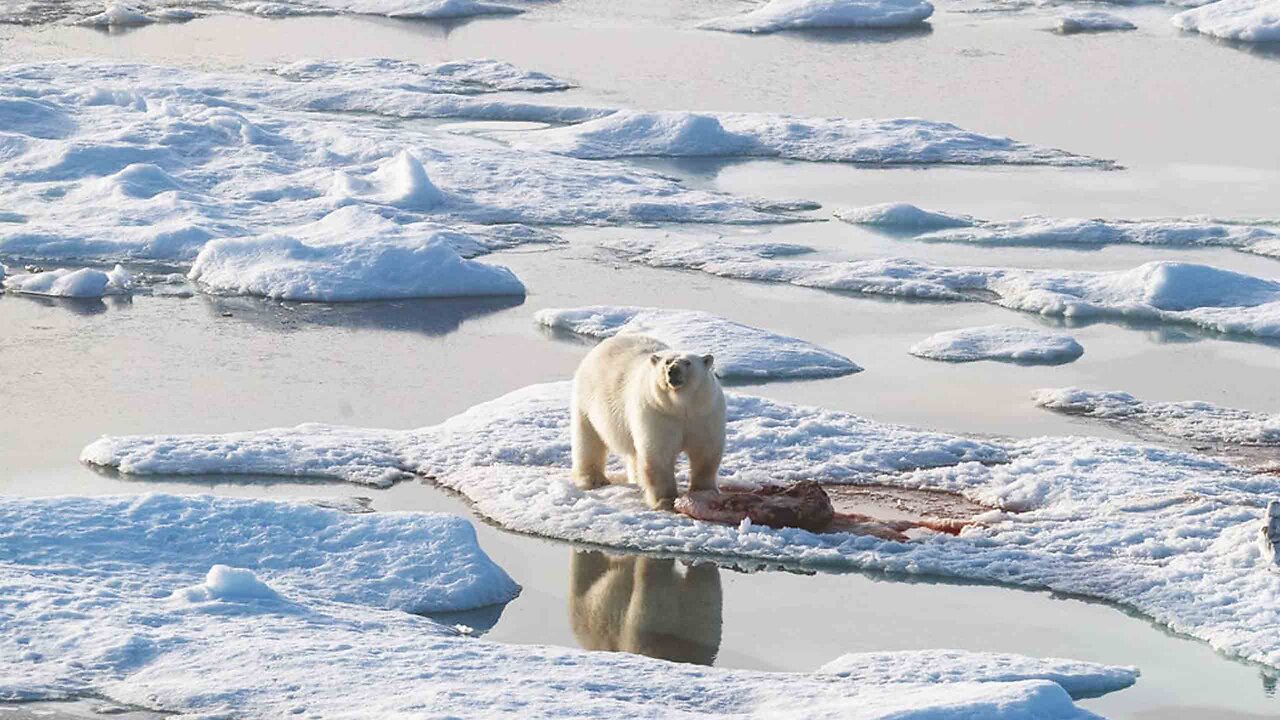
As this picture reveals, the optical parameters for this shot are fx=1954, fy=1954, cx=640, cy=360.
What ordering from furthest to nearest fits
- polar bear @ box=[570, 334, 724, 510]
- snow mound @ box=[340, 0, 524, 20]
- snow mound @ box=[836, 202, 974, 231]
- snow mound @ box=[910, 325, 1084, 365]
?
snow mound @ box=[340, 0, 524, 20]
snow mound @ box=[836, 202, 974, 231]
snow mound @ box=[910, 325, 1084, 365]
polar bear @ box=[570, 334, 724, 510]

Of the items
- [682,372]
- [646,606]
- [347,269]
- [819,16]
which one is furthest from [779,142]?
[646,606]

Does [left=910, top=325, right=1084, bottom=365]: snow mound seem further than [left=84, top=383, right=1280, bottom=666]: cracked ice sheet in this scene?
Yes

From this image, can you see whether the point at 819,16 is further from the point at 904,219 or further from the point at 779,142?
the point at 904,219

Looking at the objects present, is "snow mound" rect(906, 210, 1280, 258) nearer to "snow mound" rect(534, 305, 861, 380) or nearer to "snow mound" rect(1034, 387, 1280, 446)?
"snow mound" rect(534, 305, 861, 380)

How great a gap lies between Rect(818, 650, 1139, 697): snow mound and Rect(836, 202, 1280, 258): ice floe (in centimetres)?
877

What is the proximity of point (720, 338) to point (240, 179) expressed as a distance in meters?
6.41

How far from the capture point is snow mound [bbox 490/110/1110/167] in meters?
19.2

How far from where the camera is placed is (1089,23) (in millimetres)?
27625

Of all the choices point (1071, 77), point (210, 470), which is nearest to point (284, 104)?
point (1071, 77)

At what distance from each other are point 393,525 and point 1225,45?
20322mm

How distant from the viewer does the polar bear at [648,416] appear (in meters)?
8.83

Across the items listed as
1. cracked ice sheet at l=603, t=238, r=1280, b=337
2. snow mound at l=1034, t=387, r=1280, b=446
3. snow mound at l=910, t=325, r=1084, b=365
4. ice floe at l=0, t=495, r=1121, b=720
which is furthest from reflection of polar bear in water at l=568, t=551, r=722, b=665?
cracked ice sheet at l=603, t=238, r=1280, b=337

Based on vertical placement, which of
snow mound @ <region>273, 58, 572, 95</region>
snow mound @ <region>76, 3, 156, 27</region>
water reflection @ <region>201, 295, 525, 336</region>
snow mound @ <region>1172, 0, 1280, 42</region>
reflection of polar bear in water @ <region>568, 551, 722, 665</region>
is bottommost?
water reflection @ <region>201, 295, 525, 336</region>

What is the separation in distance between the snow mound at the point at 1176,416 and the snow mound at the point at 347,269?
435 cm
